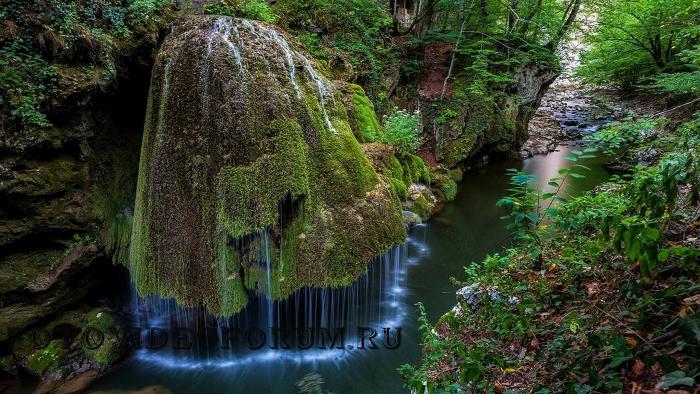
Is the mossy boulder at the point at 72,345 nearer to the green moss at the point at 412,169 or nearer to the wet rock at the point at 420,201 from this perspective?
the green moss at the point at 412,169

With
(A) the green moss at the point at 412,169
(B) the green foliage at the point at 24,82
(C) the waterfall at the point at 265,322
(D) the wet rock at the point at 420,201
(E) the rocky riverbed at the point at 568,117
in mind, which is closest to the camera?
(B) the green foliage at the point at 24,82

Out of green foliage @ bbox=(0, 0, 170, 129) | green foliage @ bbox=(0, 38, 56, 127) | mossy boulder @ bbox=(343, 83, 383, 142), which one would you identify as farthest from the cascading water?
mossy boulder @ bbox=(343, 83, 383, 142)

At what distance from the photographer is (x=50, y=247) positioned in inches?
200

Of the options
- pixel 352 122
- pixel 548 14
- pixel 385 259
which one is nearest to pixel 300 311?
pixel 385 259

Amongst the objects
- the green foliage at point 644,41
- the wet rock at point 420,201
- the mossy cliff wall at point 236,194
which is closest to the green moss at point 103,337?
the mossy cliff wall at point 236,194

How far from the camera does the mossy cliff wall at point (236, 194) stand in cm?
448

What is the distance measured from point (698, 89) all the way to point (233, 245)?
11.9m

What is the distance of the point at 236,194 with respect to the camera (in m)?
4.43

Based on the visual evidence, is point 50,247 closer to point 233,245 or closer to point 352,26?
point 233,245

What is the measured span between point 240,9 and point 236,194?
4.50 meters

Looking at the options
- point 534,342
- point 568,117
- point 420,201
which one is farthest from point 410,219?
point 568,117

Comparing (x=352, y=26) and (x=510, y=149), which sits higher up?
(x=352, y=26)

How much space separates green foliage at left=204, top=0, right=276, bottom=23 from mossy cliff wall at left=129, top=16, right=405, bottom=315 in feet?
7.16

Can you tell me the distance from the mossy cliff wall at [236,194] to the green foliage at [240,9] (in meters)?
2.18
